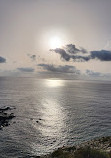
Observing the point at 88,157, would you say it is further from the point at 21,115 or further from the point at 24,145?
the point at 21,115

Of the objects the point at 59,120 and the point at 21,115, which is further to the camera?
the point at 21,115

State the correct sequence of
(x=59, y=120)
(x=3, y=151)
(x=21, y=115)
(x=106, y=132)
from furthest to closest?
(x=21, y=115) < (x=59, y=120) < (x=106, y=132) < (x=3, y=151)

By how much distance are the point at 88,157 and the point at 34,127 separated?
3929cm

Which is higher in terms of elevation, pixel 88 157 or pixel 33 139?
pixel 88 157

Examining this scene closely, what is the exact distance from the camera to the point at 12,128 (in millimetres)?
62438

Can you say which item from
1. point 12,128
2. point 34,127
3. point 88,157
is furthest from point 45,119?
point 88,157

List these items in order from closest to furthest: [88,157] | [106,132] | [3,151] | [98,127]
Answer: [88,157]
[3,151]
[106,132]
[98,127]

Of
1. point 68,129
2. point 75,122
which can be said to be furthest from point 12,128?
point 75,122

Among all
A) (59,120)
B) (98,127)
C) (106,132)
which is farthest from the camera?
(59,120)

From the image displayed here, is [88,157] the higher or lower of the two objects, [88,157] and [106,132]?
the higher

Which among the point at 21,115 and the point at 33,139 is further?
the point at 21,115

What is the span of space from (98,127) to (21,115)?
4011cm

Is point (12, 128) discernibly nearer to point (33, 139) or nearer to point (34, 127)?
point (34, 127)

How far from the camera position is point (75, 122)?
70938 mm
